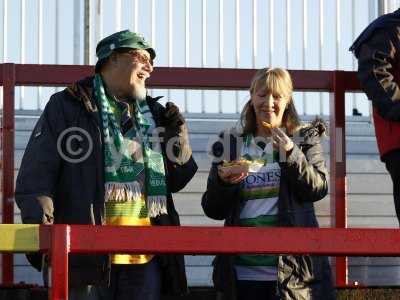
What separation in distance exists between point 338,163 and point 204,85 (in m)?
0.75

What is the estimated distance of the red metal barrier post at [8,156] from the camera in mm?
6695

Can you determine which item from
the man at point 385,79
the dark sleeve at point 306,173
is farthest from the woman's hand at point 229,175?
the man at point 385,79

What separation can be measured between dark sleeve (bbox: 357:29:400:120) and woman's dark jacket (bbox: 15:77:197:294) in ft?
2.99

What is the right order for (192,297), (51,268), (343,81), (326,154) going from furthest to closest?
1. (326,154)
2. (343,81)
3. (192,297)
4. (51,268)

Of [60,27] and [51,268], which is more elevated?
[60,27]

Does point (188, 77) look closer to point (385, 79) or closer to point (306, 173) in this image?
point (385, 79)

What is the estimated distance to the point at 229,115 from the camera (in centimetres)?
964

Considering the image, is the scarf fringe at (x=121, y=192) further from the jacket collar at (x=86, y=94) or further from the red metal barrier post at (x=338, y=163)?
the red metal barrier post at (x=338, y=163)

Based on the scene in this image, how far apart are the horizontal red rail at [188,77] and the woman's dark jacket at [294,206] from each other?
36.0 inches

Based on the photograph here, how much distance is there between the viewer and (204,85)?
23.1ft

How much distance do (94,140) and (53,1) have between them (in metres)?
3.66

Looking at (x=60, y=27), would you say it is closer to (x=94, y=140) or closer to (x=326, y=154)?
(x=326, y=154)

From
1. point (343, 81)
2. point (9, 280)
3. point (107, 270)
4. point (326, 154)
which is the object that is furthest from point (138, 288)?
point (326, 154)

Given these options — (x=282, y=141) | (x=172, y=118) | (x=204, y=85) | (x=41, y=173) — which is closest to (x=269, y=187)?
(x=282, y=141)
